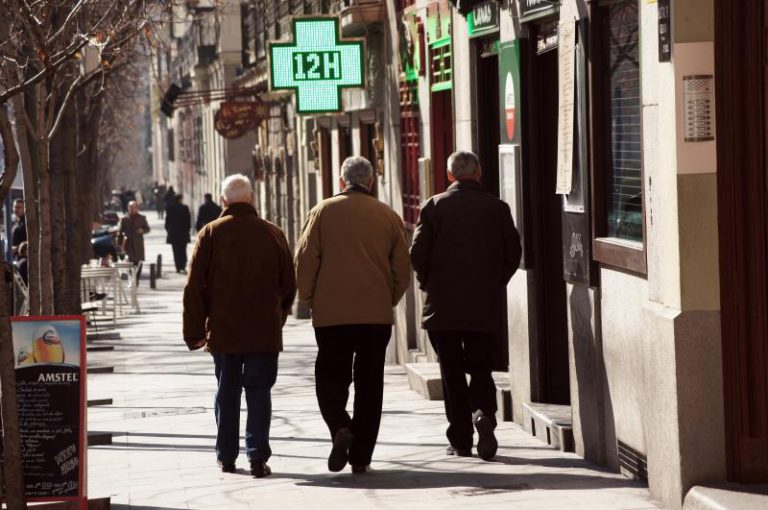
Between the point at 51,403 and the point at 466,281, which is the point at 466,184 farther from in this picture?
the point at 51,403

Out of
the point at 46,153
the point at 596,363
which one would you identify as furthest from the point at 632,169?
the point at 46,153

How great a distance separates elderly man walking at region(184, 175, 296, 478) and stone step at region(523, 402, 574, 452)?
1.80m

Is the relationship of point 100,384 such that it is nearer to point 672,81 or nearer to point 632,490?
point 632,490

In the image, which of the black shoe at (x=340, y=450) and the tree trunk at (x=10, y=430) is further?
the black shoe at (x=340, y=450)

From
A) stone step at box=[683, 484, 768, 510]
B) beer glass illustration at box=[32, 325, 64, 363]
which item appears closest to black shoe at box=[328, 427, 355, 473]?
beer glass illustration at box=[32, 325, 64, 363]

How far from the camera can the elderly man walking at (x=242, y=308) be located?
9406mm

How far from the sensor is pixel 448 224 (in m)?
9.69

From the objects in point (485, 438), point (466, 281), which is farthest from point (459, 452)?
point (466, 281)

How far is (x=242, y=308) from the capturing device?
30.8 ft

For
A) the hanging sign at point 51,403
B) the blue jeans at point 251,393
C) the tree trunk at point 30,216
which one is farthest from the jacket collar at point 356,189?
the tree trunk at point 30,216

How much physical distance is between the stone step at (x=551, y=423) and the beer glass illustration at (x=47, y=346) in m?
3.34

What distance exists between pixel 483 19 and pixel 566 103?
2.73 metres

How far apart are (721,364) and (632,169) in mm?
1557

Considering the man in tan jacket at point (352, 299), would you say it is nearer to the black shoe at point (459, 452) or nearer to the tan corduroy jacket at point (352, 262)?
the tan corduroy jacket at point (352, 262)
